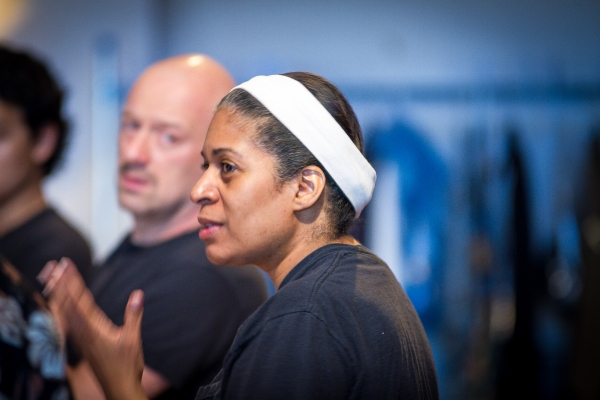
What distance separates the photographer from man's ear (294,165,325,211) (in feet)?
3.42

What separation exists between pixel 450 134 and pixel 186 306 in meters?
2.01

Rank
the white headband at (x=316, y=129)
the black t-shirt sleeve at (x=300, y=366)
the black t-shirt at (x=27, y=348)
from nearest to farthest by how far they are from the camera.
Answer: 1. the black t-shirt sleeve at (x=300, y=366)
2. the white headband at (x=316, y=129)
3. the black t-shirt at (x=27, y=348)

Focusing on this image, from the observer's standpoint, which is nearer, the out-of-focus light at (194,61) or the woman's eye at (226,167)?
the woman's eye at (226,167)

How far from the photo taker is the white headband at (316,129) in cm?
104

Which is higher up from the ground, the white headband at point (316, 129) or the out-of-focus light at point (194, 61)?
the out-of-focus light at point (194, 61)

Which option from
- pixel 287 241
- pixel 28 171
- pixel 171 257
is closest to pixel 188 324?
pixel 171 257

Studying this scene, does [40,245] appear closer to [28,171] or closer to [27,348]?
[28,171]

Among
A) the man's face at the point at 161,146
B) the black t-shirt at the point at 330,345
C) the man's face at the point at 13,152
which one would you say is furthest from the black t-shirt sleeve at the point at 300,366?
the man's face at the point at 13,152

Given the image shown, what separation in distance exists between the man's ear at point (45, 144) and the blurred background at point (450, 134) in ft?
2.74

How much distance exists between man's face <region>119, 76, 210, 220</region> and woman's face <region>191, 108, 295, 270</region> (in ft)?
1.58

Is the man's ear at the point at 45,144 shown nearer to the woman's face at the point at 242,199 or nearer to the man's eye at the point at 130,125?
the man's eye at the point at 130,125

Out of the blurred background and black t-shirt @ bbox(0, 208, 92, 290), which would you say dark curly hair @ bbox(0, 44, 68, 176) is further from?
the blurred background

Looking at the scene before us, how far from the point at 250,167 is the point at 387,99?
208 centimetres

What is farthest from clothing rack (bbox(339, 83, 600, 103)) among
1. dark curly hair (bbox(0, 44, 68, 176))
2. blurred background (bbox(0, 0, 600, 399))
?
dark curly hair (bbox(0, 44, 68, 176))
